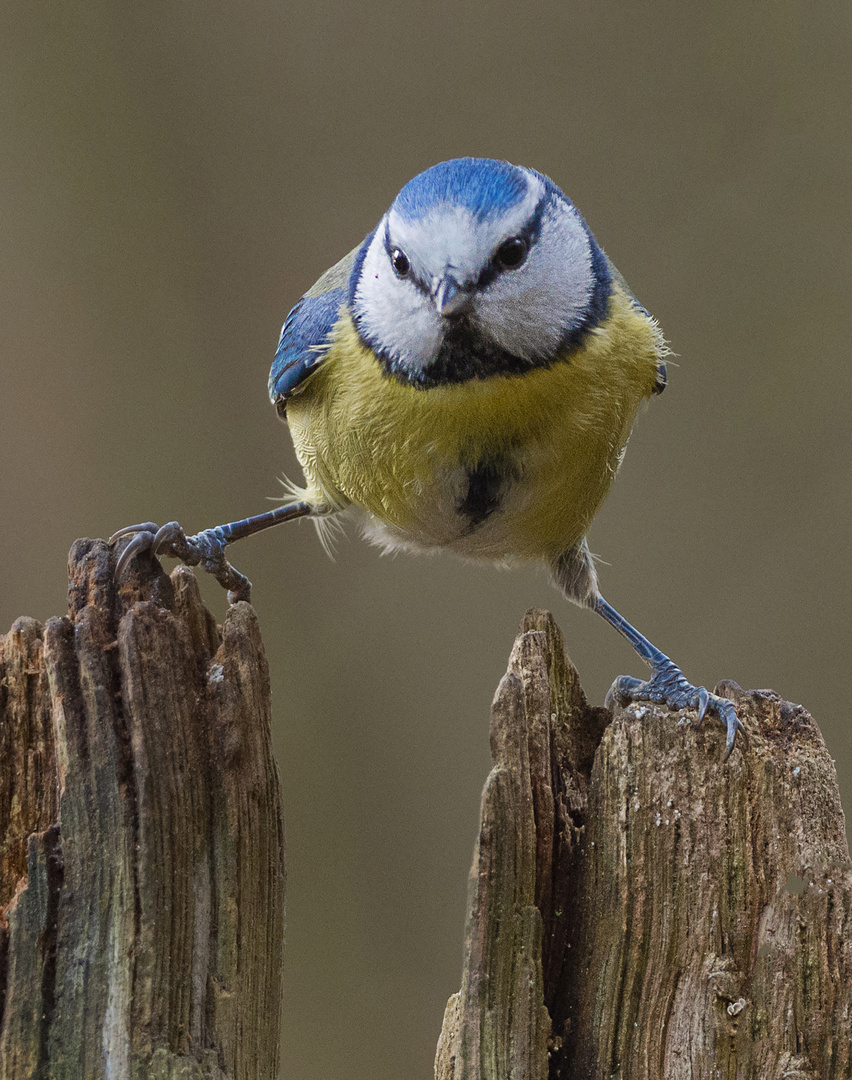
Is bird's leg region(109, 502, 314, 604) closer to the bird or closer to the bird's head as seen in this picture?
the bird

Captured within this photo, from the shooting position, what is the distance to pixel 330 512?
150cm

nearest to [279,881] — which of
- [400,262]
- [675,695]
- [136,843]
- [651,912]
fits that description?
[136,843]

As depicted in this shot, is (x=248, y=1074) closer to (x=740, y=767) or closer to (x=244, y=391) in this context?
(x=740, y=767)

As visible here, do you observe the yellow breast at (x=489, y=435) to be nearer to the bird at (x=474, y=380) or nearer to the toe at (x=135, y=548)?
the bird at (x=474, y=380)

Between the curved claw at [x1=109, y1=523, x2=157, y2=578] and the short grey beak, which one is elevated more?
the short grey beak

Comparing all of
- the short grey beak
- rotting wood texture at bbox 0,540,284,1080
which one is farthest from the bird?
rotting wood texture at bbox 0,540,284,1080

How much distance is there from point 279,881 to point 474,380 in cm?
→ 51

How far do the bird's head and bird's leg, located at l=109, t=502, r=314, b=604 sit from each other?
30 centimetres

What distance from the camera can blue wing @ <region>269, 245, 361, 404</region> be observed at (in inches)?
52.2

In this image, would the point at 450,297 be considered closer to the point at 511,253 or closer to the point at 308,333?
the point at 511,253

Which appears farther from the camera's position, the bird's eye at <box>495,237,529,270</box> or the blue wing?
the blue wing

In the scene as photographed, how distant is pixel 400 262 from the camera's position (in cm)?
112

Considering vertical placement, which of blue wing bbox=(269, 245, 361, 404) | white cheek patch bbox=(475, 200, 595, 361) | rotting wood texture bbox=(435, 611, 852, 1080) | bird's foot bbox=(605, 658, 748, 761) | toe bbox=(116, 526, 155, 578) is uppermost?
blue wing bbox=(269, 245, 361, 404)

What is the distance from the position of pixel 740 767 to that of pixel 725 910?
0.12 m
